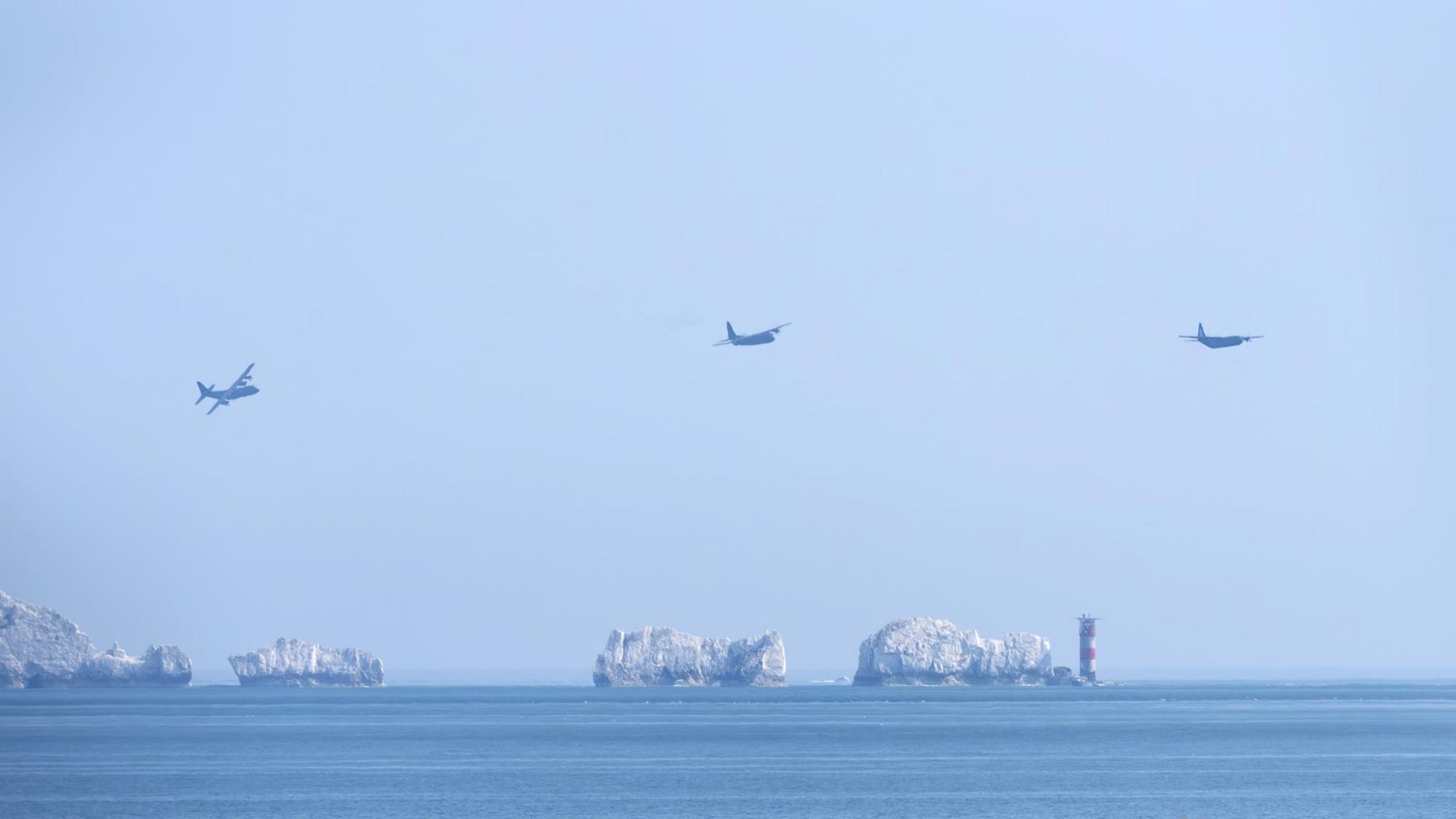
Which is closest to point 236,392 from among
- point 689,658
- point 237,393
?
point 237,393

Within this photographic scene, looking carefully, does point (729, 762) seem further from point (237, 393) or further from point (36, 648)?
point (36, 648)

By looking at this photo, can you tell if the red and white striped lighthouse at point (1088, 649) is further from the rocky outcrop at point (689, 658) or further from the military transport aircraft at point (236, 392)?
the military transport aircraft at point (236, 392)

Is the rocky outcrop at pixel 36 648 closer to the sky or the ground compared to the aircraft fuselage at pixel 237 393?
closer to the ground

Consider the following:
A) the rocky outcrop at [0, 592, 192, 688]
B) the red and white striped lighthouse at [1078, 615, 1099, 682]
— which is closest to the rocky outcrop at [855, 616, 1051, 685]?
the red and white striped lighthouse at [1078, 615, 1099, 682]

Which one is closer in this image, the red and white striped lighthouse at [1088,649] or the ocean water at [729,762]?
the ocean water at [729,762]

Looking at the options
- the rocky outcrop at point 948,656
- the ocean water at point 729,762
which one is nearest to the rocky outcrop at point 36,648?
the ocean water at point 729,762

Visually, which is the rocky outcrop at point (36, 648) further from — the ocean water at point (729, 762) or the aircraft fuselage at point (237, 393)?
the aircraft fuselage at point (237, 393)

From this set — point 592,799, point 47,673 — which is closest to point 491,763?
point 592,799
